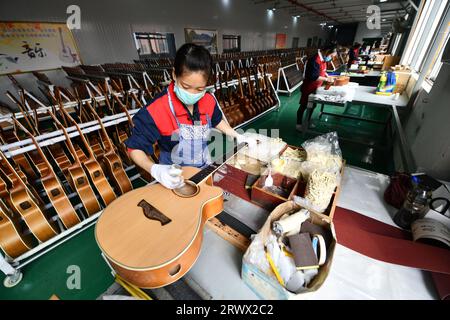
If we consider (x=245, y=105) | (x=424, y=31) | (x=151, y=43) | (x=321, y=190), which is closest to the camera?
(x=321, y=190)

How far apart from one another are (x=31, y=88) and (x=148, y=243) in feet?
26.1

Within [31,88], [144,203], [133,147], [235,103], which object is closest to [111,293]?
[144,203]

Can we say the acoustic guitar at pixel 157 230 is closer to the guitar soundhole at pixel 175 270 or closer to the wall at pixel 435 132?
the guitar soundhole at pixel 175 270

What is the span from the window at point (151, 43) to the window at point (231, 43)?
3.93 m

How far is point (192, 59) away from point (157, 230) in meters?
0.95

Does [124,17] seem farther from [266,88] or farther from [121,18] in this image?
[266,88]

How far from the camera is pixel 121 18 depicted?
723 cm

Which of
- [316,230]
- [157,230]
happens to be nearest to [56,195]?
[157,230]

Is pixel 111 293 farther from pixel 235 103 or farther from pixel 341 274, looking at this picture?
pixel 235 103

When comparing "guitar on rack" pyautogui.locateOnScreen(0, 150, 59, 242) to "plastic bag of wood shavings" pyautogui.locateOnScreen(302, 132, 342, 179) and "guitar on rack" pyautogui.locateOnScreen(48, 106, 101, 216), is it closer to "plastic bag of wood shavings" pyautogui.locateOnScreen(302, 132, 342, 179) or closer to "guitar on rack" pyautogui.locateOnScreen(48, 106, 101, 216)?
"guitar on rack" pyautogui.locateOnScreen(48, 106, 101, 216)

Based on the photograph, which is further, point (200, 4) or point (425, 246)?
point (200, 4)

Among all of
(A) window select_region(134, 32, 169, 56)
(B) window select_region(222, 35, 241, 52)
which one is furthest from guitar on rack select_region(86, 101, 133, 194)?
(B) window select_region(222, 35, 241, 52)

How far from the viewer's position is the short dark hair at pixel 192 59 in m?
1.12
